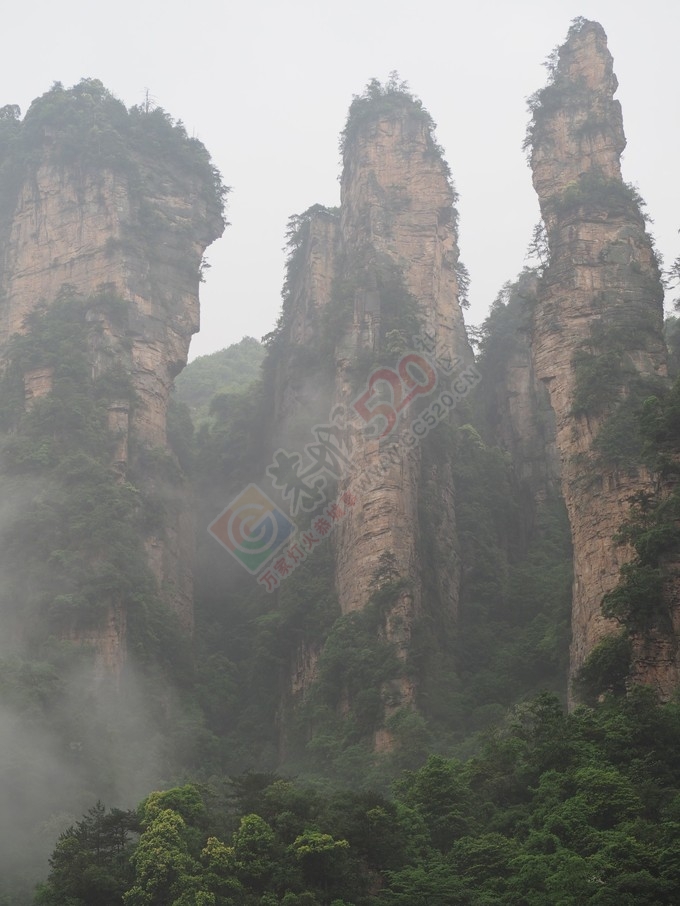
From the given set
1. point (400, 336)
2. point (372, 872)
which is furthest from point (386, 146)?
point (372, 872)

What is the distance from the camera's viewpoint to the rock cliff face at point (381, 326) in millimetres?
43781

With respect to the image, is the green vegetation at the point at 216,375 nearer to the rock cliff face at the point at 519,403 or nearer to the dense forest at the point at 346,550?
the dense forest at the point at 346,550

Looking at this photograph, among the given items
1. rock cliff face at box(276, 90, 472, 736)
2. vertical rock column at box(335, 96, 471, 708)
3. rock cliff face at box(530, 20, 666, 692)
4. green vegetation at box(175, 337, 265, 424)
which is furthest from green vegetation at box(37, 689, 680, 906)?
green vegetation at box(175, 337, 265, 424)

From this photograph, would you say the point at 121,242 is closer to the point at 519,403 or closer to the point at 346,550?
the point at 346,550

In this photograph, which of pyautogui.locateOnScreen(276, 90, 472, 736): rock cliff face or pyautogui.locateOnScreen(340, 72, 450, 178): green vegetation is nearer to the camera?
pyautogui.locateOnScreen(276, 90, 472, 736): rock cliff face

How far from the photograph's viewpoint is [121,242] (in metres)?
52.6

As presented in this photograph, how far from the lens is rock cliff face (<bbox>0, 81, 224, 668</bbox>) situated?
49562 mm

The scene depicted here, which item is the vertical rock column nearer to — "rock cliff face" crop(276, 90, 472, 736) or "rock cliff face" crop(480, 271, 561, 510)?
"rock cliff face" crop(276, 90, 472, 736)

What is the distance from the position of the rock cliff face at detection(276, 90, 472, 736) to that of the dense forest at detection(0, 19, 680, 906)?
0.47 ft

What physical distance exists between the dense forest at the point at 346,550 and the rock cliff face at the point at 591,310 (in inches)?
4.2

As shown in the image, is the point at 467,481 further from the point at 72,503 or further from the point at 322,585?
the point at 72,503

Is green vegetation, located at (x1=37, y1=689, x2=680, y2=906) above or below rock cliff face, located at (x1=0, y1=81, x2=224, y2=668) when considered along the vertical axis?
below

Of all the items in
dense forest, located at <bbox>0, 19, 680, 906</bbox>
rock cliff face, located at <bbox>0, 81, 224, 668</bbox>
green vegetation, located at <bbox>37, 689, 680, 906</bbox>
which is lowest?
green vegetation, located at <bbox>37, 689, 680, 906</bbox>

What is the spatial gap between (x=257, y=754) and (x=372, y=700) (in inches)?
184
